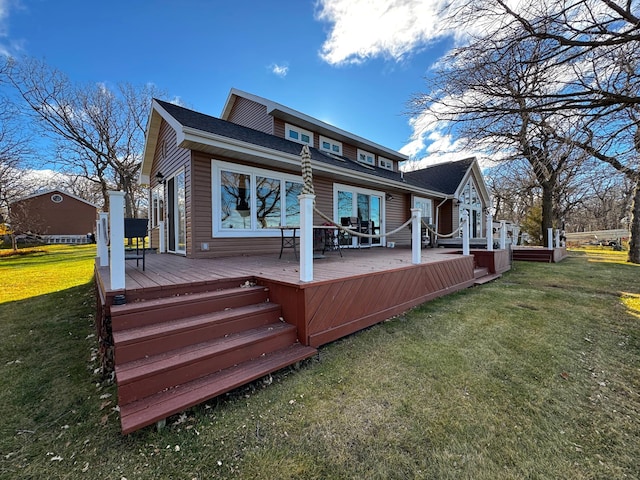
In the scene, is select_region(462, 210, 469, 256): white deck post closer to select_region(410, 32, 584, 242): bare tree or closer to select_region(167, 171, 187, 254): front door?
select_region(410, 32, 584, 242): bare tree

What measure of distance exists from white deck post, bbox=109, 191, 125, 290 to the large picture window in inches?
142

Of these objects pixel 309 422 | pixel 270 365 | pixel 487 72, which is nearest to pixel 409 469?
pixel 309 422

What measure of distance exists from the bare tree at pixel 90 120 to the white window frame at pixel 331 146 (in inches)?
570

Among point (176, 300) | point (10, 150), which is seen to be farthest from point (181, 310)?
point (10, 150)

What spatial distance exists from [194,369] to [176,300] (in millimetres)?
795

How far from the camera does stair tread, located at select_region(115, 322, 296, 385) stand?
204 cm

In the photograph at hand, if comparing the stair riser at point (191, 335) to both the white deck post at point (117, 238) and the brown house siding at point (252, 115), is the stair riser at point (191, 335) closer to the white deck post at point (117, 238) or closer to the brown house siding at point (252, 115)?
the white deck post at point (117, 238)

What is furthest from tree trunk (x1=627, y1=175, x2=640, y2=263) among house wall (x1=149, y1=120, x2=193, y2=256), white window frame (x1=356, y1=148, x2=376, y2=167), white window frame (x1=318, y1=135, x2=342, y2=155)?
house wall (x1=149, y1=120, x2=193, y2=256)

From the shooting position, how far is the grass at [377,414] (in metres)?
1.68

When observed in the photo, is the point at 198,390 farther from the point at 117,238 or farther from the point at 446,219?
the point at 446,219

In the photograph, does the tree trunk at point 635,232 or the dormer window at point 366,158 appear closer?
the tree trunk at point 635,232

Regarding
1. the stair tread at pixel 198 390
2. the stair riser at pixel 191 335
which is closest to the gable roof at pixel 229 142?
the stair riser at pixel 191 335

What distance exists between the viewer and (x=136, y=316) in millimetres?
2494

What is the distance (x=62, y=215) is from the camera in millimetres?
26578
